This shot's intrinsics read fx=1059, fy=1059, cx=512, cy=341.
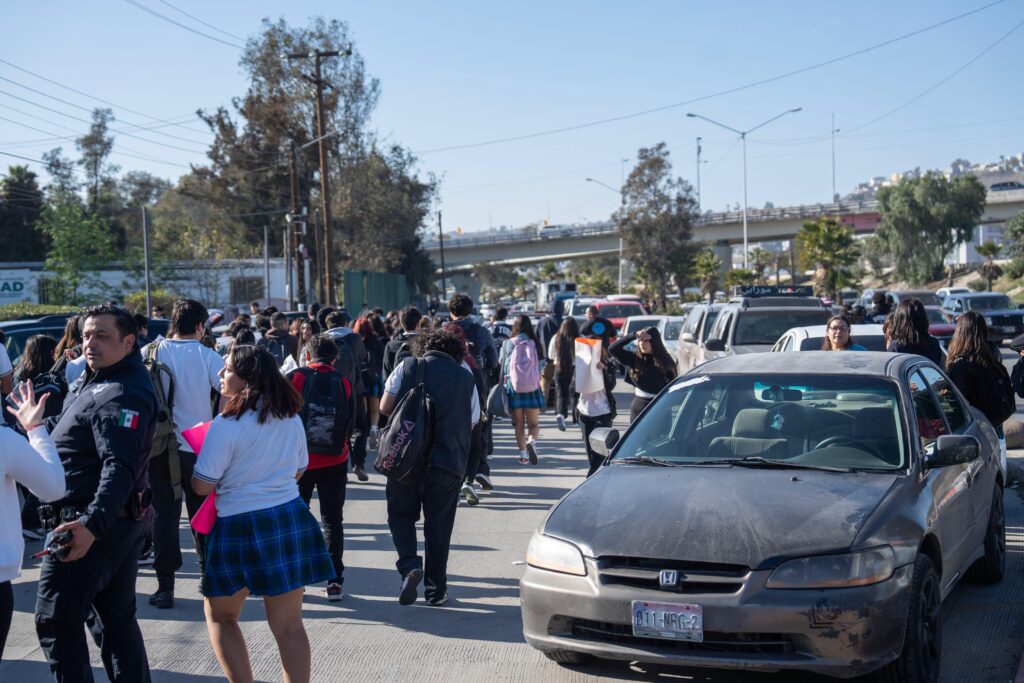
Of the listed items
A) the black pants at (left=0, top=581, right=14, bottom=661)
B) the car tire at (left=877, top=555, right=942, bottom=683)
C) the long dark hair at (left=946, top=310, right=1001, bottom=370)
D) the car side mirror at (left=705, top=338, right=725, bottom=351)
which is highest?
the long dark hair at (left=946, top=310, right=1001, bottom=370)

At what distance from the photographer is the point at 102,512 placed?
13.3 feet

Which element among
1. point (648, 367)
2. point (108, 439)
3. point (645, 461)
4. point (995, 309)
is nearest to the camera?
point (108, 439)

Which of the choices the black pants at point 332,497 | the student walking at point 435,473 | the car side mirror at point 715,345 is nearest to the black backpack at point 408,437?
the student walking at point 435,473

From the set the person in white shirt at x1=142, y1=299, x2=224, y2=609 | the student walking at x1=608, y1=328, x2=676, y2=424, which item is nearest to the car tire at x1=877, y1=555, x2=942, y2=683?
the person in white shirt at x1=142, y1=299, x2=224, y2=609

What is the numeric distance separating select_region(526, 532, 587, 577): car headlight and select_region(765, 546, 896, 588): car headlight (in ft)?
2.84

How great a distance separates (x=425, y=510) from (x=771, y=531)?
2.59 metres

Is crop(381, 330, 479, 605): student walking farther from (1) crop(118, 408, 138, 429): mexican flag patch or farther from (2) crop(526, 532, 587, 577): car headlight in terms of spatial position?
(1) crop(118, 408, 138, 429): mexican flag patch

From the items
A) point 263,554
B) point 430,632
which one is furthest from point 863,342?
point 263,554

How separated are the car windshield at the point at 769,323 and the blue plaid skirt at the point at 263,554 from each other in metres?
11.3

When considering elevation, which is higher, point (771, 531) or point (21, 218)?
point (21, 218)

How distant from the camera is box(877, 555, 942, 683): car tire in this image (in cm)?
470

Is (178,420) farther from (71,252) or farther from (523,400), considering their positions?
(71,252)

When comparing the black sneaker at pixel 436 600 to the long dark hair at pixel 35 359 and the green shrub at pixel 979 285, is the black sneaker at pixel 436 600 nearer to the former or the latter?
the long dark hair at pixel 35 359

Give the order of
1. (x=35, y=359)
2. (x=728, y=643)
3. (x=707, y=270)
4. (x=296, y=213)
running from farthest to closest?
(x=707, y=270) → (x=296, y=213) → (x=35, y=359) → (x=728, y=643)
